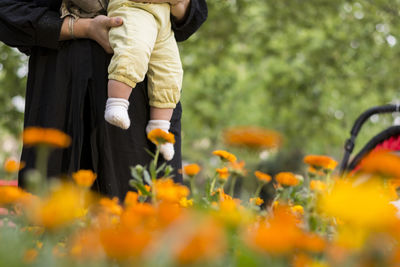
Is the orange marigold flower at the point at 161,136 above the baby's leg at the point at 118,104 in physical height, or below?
above

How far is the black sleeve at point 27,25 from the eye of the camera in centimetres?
200

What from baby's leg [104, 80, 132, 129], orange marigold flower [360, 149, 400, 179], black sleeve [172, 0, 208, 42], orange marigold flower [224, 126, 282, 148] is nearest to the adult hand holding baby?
baby's leg [104, 80, 132, 129]

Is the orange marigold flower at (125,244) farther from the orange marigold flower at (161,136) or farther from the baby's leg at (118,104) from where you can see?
the baby's leg at (118,104)

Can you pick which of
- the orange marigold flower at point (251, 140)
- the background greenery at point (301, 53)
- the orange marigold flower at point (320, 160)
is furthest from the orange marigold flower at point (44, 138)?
the background greenery at point (301, 53)

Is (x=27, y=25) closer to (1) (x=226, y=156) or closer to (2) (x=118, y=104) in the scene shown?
(2) (x=118, y=104)

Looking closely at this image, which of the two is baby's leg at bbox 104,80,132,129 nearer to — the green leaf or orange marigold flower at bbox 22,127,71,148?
the green leaf

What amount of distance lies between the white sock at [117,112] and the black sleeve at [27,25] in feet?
1.11

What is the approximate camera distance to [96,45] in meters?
2.10

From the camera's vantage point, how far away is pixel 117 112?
1879 millimetres

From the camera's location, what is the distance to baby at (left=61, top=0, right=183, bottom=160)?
6.36 ft

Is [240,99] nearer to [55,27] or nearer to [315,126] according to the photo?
[315,126]

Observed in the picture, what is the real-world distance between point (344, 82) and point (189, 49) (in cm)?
284

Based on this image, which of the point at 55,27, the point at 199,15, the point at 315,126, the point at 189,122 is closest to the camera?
the point at 55,27

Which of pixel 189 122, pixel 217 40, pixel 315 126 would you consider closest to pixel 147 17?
pixel 217 40
